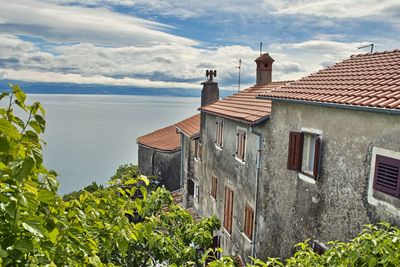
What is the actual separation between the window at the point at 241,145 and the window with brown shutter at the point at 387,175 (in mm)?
7250

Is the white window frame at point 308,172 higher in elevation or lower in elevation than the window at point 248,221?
higher

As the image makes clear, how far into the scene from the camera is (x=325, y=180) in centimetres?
903

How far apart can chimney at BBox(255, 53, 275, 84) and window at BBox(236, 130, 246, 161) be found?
323 inches

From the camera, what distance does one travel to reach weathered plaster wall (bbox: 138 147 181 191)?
28891mm

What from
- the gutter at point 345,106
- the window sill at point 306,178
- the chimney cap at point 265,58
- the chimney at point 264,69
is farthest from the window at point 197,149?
the window sill at point 306,178

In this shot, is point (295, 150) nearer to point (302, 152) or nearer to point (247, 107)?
point (302, 152)

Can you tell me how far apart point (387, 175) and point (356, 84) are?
3232 mm

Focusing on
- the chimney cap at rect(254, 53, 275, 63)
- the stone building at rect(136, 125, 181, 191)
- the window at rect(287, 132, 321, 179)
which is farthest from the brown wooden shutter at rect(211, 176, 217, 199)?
the stone building at rect(136, 125, 181, 191)

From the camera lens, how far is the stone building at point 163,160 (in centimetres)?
2883

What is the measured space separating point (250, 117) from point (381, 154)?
6.24 m

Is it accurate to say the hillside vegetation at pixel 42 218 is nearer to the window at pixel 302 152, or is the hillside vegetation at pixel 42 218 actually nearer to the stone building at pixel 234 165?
the window at pixel 302 152

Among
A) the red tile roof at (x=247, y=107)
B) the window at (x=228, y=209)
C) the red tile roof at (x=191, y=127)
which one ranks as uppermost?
the red tile roof at (x=247, y=107)

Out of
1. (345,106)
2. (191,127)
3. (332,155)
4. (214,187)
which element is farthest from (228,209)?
(191,127)

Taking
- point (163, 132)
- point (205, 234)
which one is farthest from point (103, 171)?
point (205, 234)
